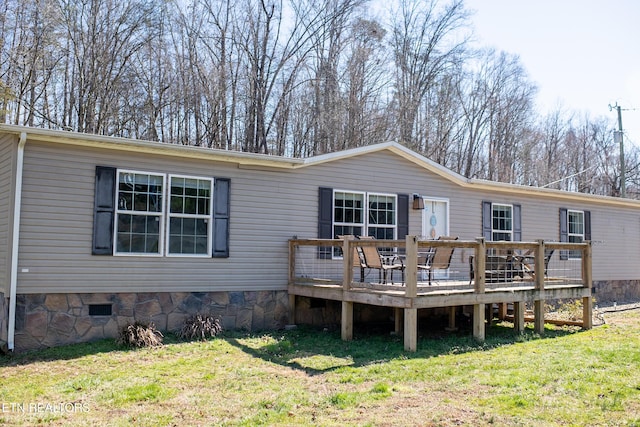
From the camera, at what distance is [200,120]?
1797 cm

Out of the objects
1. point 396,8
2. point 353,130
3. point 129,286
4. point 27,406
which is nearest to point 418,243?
point 129,286

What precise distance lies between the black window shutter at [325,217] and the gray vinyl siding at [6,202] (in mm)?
4920

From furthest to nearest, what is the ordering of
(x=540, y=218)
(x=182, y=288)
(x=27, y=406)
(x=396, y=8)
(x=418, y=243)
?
(x=396, y=8), (x=540, y=218), (x=182, y=288), (x=418, y=243), (x=27, y=406)

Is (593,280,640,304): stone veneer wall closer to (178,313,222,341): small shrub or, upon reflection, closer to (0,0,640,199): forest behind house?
(0,0,640,199): forest behind house

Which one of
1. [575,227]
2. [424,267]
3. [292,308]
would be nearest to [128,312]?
[292,308]

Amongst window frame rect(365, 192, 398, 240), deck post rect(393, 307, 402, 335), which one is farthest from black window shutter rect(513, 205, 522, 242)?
deck post rect(393, 307, 402, 335)

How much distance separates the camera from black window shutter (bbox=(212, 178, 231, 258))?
9008 mm

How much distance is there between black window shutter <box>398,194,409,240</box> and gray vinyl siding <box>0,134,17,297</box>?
6.69 m

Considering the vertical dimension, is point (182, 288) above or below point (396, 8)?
below

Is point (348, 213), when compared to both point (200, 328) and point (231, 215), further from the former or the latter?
point (200, 328)

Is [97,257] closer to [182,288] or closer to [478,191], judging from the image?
[182,288]

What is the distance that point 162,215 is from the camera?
8578mm

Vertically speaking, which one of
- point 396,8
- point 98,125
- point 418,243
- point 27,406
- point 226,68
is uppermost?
point 396,8

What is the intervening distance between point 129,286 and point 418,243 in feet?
14.3
